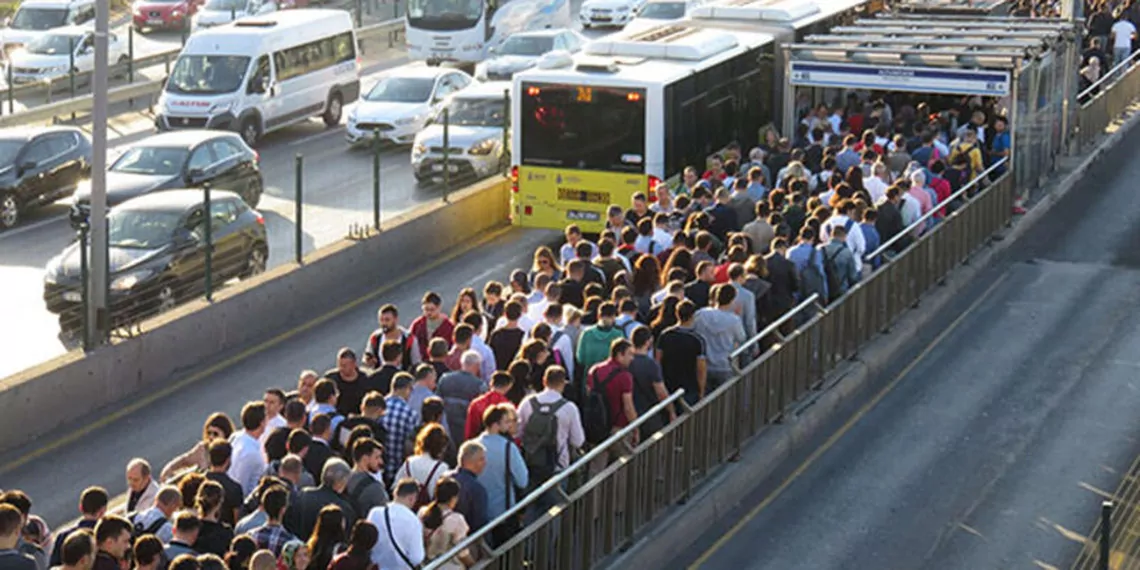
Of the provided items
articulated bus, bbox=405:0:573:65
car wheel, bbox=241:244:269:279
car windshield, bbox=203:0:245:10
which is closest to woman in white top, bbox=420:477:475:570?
car wheel, bbox=241:244:269:279

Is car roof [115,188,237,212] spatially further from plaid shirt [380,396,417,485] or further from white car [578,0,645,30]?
white car [578,0,645,30]

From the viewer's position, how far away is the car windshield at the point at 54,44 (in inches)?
1622

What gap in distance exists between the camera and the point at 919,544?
50.5 ft

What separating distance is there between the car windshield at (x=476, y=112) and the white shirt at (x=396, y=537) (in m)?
19.6

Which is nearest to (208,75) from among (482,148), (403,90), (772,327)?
(403,90)

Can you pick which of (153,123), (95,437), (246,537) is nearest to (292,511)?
(246,537)

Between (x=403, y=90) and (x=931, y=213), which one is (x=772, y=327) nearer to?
(x=931, y=213)

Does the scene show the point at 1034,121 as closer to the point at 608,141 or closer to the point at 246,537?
the point at 608,141

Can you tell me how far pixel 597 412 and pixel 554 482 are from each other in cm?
193

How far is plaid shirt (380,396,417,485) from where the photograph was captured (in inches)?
547

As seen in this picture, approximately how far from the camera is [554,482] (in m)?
13.2

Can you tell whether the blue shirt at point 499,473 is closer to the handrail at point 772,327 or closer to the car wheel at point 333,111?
the handrail at point 772,327

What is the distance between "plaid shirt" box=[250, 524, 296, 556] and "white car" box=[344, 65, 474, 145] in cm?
2183

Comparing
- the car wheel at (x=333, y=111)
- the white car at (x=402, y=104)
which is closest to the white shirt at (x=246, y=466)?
the white car at (x=402, y=104)
